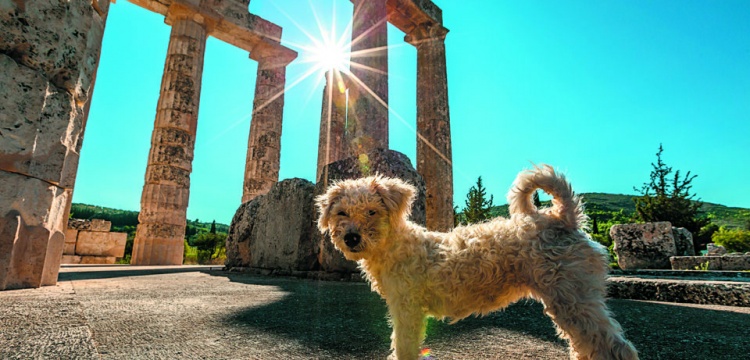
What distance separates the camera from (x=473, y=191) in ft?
83.2

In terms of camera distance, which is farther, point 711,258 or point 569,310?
point 711,258

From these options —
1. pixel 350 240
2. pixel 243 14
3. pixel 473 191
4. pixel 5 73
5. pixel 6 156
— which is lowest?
pixel 350 240

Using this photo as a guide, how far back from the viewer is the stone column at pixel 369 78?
1177 cm

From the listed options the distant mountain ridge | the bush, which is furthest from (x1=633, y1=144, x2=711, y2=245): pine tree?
the distant mountain ridge

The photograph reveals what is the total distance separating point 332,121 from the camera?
16906 millimetres

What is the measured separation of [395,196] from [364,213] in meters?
0.26

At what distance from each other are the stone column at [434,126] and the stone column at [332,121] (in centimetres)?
371

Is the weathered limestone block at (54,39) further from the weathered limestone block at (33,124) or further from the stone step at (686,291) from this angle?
the stone step at (686,291)

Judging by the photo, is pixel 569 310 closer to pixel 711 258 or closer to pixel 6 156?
pixel 6 156

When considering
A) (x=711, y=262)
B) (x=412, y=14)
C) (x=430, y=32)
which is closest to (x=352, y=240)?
(x=711, y=262)

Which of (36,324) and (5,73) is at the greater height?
(5,73)

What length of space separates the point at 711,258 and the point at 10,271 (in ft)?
50.1

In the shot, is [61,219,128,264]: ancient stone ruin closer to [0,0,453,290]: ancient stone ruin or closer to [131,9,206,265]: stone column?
[131,9,206,265]: stone column

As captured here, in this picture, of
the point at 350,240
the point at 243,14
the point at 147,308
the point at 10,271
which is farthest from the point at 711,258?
the point at 243,14
